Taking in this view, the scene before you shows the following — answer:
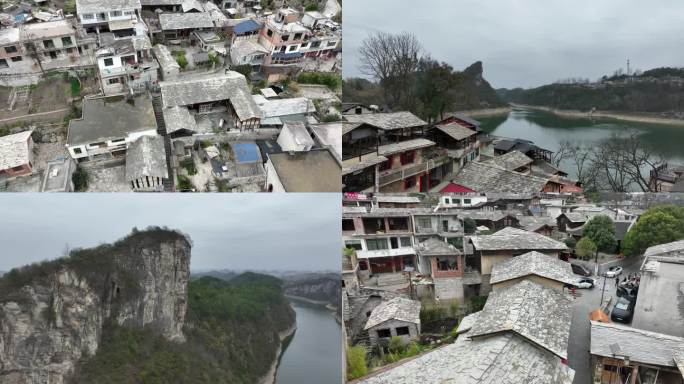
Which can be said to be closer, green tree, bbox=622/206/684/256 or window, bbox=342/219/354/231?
green tree, bbox=622/206/684/256

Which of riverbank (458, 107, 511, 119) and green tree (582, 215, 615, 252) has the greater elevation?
riverbank (458, 107, 511, 119)

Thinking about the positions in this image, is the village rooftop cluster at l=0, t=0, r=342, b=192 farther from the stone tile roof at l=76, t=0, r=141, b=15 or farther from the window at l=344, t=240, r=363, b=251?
the window at l=344, t=240, r=363, b=251

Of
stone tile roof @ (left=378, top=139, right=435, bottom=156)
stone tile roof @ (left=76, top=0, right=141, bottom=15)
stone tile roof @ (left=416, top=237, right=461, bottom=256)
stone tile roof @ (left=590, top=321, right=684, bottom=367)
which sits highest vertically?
stone tile roof @ (left=76, top=0, right=141, bottom=15)

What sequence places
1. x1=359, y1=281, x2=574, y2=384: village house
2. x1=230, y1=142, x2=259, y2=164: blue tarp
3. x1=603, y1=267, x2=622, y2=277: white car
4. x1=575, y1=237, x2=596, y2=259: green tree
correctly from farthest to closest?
1. x1=575, y1=237, x2=596, y2=259: green tree
2. x1=603, y1=267, x2=622, y2=277: white car
3. x1=230, y1=142, x2=259, y2=164: blue tarp
4. x1=359, y1=281, x2=574, y2=384: village house

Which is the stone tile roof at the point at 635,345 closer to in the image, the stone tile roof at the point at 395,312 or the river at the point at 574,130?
the stone tile roof at the point at 395,312

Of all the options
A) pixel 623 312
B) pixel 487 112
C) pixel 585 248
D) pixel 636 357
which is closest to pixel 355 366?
pixel 636 357

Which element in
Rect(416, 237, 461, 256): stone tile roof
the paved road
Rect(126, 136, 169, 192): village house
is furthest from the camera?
Rect(416, 237, 461, 256): stone tile roof

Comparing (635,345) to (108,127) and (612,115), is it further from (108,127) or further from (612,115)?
(612,115)

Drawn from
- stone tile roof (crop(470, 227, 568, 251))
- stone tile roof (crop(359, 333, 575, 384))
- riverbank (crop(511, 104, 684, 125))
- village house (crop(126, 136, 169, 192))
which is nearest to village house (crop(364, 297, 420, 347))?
stone tile roof (crop(359, 333, 575, 384))
